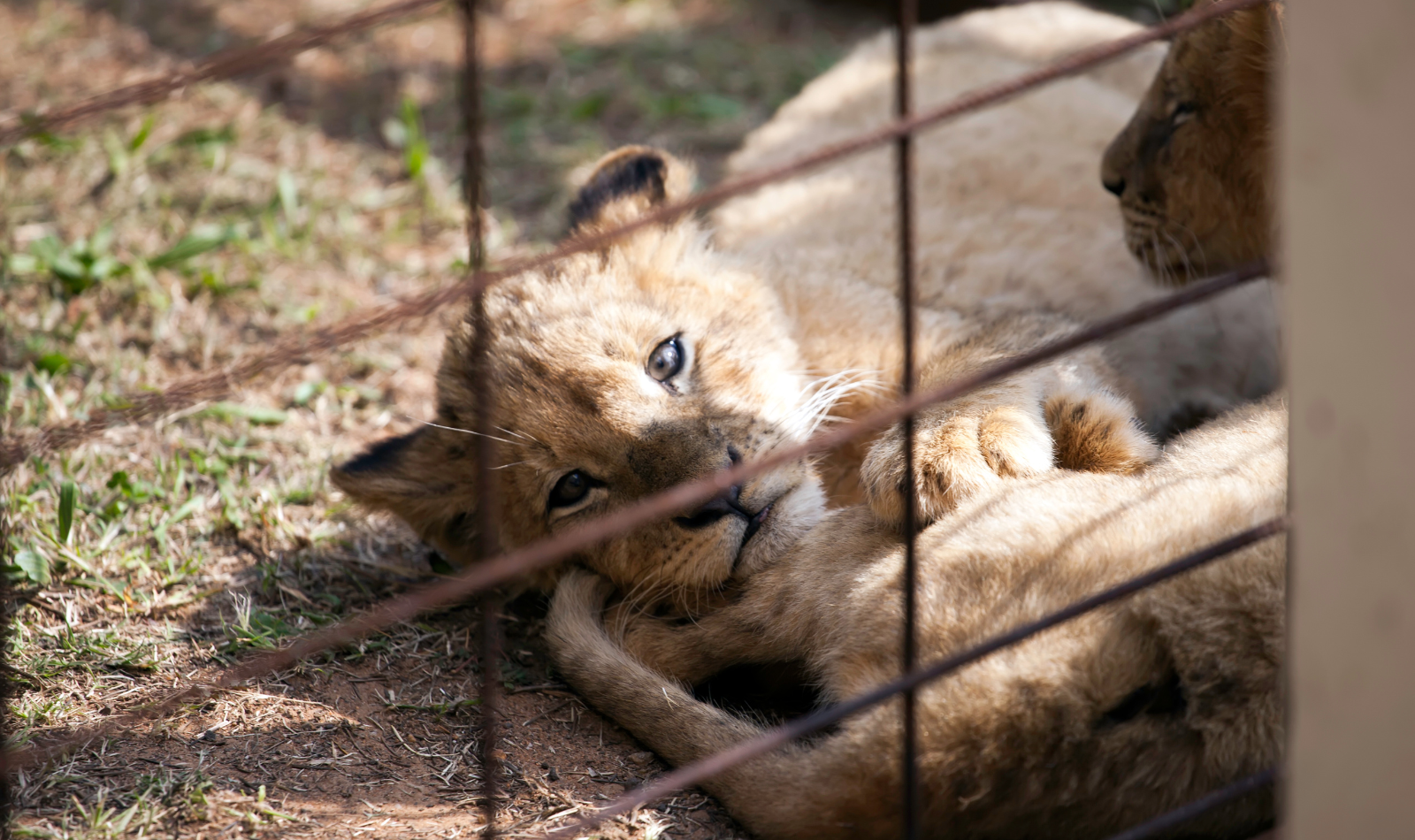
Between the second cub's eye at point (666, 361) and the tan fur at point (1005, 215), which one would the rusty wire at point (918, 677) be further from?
the tan fur at point (1005, 215)

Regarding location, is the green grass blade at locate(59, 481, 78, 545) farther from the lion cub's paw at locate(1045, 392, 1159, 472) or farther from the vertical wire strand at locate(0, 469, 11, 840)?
the lion cub's paw at locate(1045, 392, 1159, 472)

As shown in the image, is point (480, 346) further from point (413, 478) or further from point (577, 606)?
point (413, 478)

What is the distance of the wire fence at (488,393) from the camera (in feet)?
4.94

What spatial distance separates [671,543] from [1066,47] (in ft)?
10.6

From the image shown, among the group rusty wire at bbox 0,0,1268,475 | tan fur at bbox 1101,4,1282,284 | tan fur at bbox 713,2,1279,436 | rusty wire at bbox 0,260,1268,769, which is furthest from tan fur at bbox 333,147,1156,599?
rusty wire at bbox 0,0,1268,475

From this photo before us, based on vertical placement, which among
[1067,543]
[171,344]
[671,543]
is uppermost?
[171,344]

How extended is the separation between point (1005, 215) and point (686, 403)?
176 cm

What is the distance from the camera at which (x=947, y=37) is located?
17.4 feet

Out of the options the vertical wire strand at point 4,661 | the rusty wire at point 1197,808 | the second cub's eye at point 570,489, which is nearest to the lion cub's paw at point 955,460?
the second cub's eye at point 570,489

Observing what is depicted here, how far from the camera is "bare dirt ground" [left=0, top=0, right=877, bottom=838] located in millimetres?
2566

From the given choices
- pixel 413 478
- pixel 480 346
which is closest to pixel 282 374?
pixel 413 478

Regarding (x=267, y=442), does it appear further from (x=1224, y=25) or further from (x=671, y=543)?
(x=1224, y=25)

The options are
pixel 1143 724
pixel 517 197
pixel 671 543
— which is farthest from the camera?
pixel 517 197

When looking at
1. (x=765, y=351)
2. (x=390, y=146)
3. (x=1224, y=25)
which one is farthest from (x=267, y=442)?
(x=1224, y=25)
